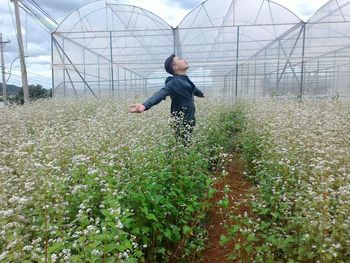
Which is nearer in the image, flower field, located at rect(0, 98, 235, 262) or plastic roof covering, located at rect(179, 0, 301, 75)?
flower field, located at rect(0, 98, 235, 262)

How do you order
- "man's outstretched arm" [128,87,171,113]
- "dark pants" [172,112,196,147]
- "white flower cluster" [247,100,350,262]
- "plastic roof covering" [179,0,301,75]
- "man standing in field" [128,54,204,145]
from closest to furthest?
"white flower cluster" [247,100,350,262] → "man's outstretched arm" [128,87,171,113] → "dark pants" [172,112,196,147] → "man standing in field" [128,54,204,145] → "plastic roof covering" [179,0,301,75]

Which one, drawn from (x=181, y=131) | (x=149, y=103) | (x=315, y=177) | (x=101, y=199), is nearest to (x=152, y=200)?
(x=101, y=199)

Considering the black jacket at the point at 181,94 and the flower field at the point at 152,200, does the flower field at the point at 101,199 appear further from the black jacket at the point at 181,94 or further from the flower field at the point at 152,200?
the black jacket at the point at 181,94

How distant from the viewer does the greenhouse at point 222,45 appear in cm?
1309

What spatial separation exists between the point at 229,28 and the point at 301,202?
41.0ft

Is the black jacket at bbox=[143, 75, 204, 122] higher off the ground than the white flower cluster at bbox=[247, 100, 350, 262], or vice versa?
the black jacket at bbox=[143, 75, 204, 122]

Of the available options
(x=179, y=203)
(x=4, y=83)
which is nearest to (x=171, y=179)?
(x=179, y=203)

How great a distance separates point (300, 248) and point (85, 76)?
14.6 meters

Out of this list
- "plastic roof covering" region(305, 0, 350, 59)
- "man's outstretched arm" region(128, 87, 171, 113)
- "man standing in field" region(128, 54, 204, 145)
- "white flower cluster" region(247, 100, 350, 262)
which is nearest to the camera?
"white flower cluster" region(247, 100, 350, 262)

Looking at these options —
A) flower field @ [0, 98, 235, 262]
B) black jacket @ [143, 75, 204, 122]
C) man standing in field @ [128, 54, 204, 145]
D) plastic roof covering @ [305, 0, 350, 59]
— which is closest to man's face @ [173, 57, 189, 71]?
man standing in field @ [128, 54, 204, 145]

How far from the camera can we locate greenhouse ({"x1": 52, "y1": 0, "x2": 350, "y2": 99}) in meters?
13.1

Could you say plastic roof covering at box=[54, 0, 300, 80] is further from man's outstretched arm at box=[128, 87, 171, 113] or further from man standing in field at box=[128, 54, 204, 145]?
man's outstretched arm at box=[128, 87, 171, 113]

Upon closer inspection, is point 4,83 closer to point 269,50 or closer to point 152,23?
point 152,23

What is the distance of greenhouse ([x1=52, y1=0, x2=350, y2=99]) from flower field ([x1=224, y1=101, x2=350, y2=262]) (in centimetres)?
973
